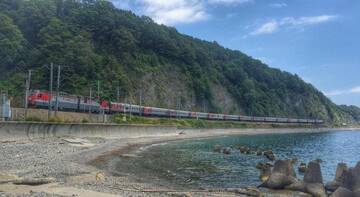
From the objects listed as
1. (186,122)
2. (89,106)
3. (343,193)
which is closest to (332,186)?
(343,193)

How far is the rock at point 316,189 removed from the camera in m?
16.5

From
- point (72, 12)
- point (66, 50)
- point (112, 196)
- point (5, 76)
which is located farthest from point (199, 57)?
point (112, 196)

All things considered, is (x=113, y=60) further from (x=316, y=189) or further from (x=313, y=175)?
(x=316, y=189)

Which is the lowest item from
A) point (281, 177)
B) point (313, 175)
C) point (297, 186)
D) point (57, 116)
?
point (297, 186)

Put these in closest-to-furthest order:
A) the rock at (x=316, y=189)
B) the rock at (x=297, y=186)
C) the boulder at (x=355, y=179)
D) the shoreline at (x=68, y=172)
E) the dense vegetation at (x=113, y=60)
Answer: the shoreline at (x=68, y=172), the boulder at (x=355, y=179), the rock at (x=316, y=189), the rock at (x=297, y=186), the dense vegetation at (x=113, y=60)

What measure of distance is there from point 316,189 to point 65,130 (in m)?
23.7

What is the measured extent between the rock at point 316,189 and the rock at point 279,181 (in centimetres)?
83

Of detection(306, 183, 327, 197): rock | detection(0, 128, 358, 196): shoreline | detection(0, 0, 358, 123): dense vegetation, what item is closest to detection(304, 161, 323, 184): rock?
detection(306, 183, 327, 197): rock

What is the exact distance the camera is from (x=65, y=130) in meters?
34.3

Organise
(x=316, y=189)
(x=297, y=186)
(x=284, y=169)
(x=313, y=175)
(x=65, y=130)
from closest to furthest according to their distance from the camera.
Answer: (x=316, y=189), (x=297, y=186), (x=313, y=175), (x=284, y=169), (x=65, y=130)

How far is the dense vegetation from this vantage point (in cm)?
8100

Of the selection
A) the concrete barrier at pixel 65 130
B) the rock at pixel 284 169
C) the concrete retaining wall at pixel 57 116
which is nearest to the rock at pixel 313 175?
the rock at pixel 284 169

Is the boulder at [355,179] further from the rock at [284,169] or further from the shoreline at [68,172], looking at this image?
the shoreline at [68,172]

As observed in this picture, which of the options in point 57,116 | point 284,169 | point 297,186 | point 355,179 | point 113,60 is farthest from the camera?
point 113,60
